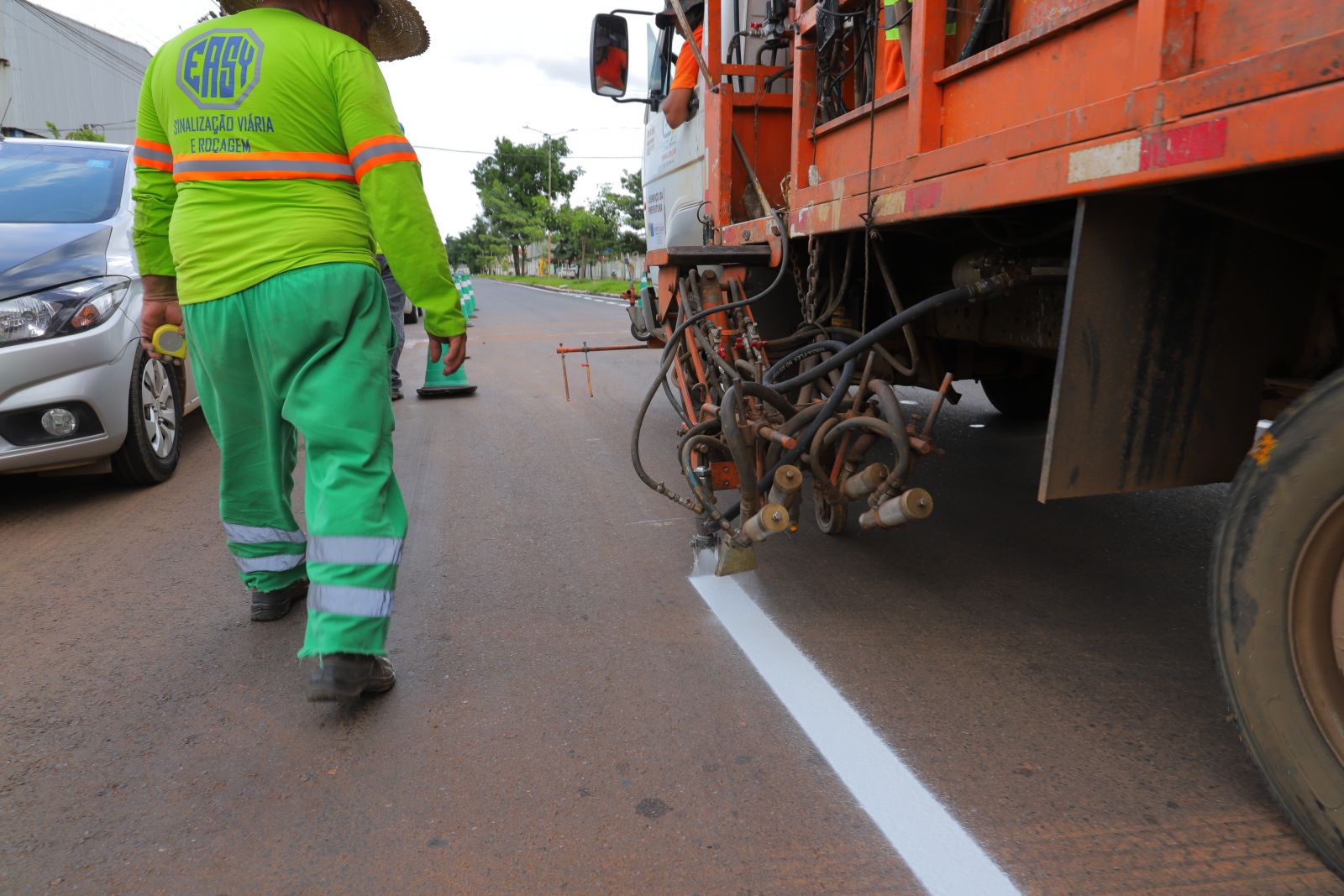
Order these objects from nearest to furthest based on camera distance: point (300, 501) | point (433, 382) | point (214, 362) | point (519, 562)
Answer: point (214, 362)
point (519, 562)
point (300, 501)
point (433, 382)

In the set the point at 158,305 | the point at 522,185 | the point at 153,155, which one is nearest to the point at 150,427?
the point at 158,305

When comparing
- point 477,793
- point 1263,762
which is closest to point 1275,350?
point 1263,762

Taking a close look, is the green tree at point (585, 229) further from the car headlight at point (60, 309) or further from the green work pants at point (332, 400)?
the green work pants at point (332, 400)

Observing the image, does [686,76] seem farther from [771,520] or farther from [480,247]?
[480,247]

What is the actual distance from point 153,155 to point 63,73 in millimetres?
35031

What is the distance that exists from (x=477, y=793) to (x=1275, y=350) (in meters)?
2.17

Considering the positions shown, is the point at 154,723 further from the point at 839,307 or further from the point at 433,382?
the point at 433,382

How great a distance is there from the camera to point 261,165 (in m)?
2.49

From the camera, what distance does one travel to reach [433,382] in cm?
800

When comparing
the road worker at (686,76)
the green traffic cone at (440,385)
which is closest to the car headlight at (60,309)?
the road worker at (686,76)

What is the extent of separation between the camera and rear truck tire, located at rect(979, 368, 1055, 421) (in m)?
5.65

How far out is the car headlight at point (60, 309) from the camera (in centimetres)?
399

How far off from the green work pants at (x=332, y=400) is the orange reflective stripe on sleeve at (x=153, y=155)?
49cm

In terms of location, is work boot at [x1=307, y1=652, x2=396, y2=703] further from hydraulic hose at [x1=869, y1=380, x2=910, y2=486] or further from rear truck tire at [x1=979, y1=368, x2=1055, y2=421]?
rear truck tire at [x1=979, y1=368, x2=1055, y2=421]
